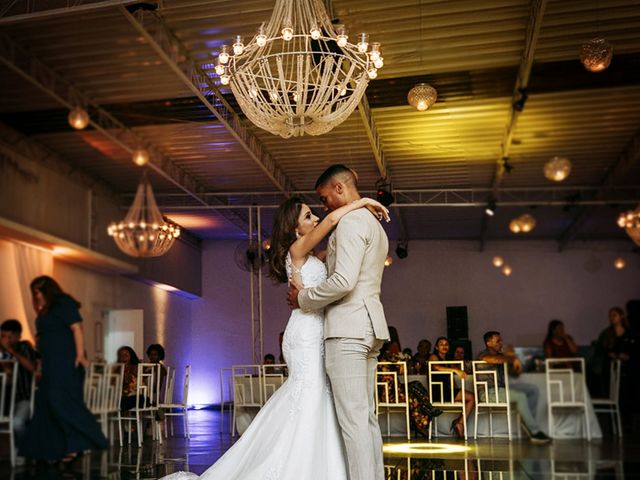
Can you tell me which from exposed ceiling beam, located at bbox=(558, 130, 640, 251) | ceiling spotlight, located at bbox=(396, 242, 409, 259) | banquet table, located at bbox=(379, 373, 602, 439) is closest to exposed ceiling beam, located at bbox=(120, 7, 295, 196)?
ceiling spotlight, located at bbox=(396, 242, 409, 259)

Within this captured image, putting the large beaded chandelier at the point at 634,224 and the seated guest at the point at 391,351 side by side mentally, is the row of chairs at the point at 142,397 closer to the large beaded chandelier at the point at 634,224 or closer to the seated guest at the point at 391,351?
the seated guest at the point at 391,351

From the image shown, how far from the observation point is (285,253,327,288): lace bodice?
326 cm

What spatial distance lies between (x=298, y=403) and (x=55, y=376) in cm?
229

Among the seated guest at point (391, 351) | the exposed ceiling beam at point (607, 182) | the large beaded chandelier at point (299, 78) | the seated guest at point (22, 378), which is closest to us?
the large beaded chandelier at point (299, 78)

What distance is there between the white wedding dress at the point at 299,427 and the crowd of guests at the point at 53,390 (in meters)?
1.88

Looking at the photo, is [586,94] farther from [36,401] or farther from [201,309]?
[36,401]

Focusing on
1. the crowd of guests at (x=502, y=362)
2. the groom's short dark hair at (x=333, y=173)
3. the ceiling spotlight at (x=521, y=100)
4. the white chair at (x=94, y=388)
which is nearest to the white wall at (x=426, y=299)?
the crowd of guests at (x=502, y=362)

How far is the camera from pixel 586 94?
8.69 metres

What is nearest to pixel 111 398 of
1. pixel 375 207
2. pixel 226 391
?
pixel 226 391

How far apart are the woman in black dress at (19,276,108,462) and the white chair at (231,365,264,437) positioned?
5.24 feet

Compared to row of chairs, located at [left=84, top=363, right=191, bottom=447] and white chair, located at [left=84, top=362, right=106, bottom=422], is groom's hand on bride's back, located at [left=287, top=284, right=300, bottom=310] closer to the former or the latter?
white chair, located at [left=84, top=362, right=106, bottom=422]

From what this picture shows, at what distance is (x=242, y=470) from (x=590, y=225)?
10.4 m

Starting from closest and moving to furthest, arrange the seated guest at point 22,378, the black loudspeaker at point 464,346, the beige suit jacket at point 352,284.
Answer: the beige suit jacket at point 352,284 → the seated guest at point 22,378 → the black loudspeaker at point 464,346

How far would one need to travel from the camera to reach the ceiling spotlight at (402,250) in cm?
683
